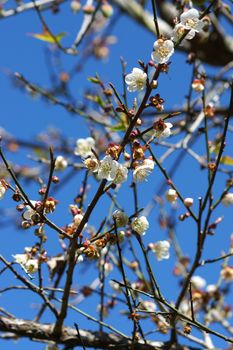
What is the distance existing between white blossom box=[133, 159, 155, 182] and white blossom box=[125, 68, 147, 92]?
0.21 m

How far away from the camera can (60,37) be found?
10.0ft

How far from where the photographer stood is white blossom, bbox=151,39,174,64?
1.42 meters

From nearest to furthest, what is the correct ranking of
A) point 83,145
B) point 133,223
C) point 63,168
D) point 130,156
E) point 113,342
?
point 130,156 → point 133,223 → point 113,342 → point 83,145 → point 63,168

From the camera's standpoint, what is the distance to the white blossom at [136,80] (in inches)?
61.2

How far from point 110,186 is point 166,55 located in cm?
36

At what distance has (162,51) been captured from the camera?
1440 millimetres

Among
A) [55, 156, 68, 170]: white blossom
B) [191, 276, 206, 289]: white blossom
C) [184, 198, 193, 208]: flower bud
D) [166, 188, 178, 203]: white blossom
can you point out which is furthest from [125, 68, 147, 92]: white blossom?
[191, 276, 206, 289]: white blossom

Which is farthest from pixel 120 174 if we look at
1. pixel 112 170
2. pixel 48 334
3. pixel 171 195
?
pixel 48 334

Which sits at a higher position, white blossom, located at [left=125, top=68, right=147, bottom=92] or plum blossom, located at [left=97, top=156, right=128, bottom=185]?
white blossom, located at [left=125, top=68, right=147, bottom=92]

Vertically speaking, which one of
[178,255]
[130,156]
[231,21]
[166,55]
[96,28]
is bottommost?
[130,156]

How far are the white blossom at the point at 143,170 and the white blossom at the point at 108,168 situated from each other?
104 mm

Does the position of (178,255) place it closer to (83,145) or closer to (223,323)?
(223,323)

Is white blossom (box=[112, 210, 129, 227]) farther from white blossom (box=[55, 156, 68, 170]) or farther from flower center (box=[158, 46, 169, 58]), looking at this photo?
white blossom (box=[55, 156, 68, 170])

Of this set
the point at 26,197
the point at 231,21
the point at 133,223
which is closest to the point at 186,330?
the point at 133,223
